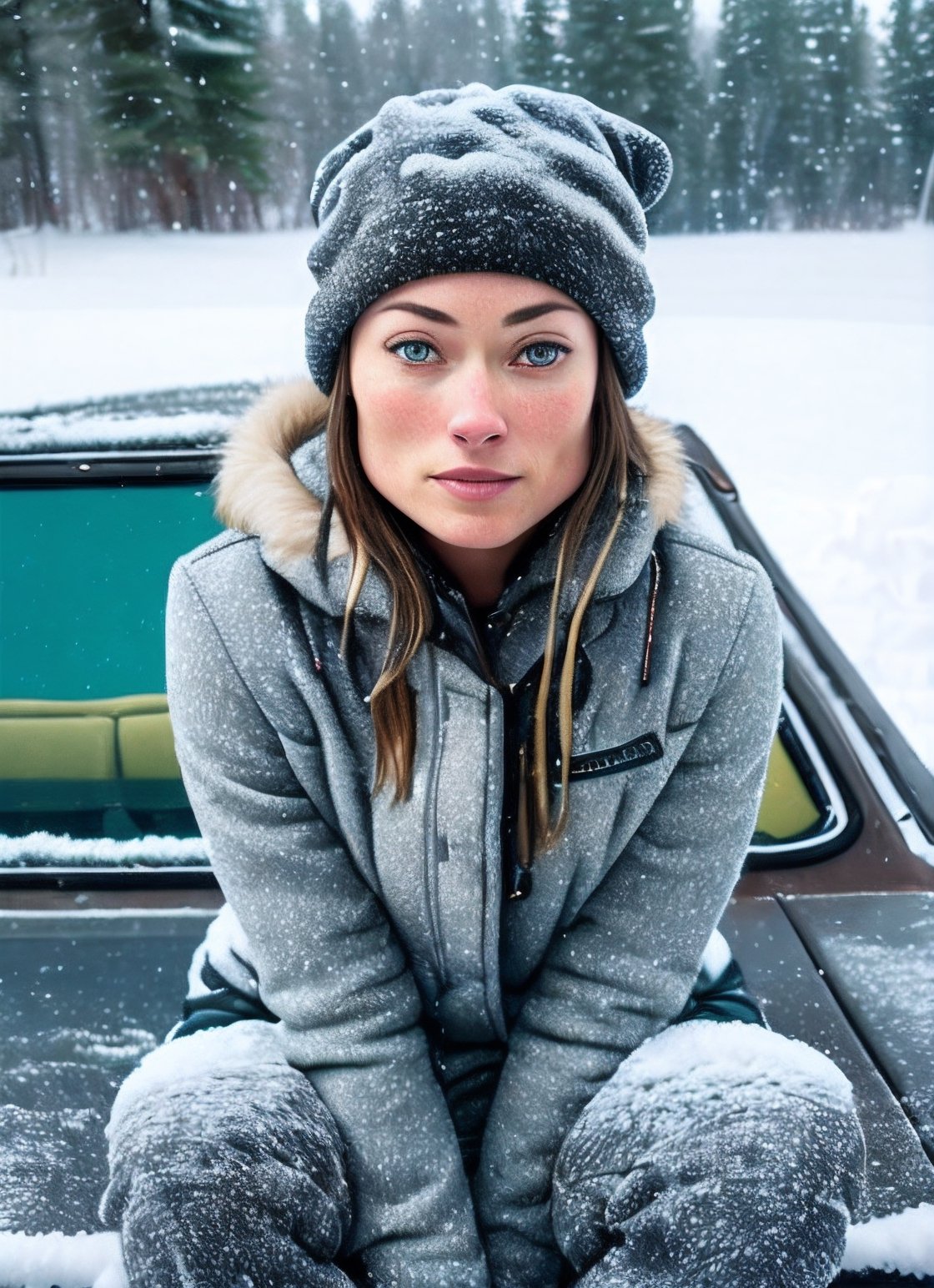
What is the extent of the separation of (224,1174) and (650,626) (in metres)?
0.56

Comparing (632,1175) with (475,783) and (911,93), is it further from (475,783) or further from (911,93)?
(911,93)

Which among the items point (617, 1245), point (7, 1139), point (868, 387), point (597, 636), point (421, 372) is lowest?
point (868, 387)

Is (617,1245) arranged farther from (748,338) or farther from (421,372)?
(748,338)

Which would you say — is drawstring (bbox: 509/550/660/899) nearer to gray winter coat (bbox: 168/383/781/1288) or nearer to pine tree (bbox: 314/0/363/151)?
gray winter coat (bbox: 168/383/781/1288)

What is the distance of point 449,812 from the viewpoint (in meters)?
0.94

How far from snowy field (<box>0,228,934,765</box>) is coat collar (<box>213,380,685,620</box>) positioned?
5.39 feet

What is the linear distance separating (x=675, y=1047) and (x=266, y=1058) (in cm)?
36

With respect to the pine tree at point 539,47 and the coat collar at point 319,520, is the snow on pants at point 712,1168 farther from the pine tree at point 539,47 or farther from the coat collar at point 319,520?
the pine tree at point 539,47

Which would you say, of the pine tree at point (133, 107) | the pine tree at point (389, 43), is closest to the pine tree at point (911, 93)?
the pine tree at point (389, 43)

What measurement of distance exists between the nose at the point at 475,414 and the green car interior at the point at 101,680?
0.94 metres

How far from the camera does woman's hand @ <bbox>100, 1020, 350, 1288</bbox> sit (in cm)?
81

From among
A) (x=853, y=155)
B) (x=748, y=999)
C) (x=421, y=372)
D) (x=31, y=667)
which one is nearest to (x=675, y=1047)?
(x=748, y=999)

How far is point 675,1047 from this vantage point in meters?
0.96

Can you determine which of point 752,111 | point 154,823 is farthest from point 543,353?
point 752,111
